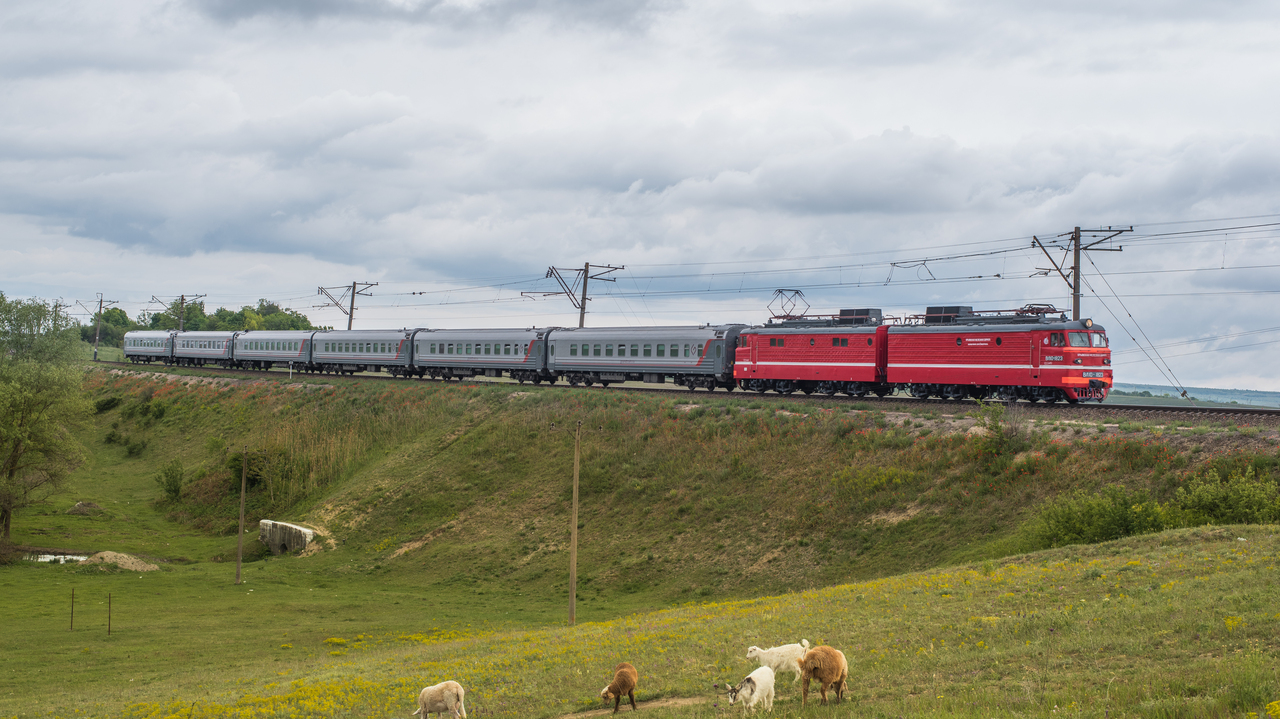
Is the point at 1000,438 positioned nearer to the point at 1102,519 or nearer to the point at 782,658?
the point at 1102,519

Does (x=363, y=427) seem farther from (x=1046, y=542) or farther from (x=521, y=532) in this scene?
(x=1046, y=542)

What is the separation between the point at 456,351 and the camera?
67812 millimetres

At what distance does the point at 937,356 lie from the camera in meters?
39.0

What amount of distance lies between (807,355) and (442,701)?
112 feet

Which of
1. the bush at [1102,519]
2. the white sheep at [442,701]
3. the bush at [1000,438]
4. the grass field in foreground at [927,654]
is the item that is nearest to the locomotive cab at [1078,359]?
the bush at [1000,438]

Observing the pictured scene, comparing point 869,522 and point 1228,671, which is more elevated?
point 1228,671

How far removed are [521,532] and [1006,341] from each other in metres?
24.6

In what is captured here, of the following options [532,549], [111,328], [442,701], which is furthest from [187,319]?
[442,701]

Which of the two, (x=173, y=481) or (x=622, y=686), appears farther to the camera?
(x=173, y=481)

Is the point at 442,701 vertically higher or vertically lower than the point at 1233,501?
lower

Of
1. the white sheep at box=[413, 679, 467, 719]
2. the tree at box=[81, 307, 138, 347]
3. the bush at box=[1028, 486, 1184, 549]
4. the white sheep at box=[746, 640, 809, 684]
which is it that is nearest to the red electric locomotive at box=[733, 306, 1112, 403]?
the bush at box=[1028, 486, 1184, 549]

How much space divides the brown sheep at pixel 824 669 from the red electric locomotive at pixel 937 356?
28.3 m

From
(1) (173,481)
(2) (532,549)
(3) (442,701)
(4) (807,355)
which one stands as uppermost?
(4) (807,355)

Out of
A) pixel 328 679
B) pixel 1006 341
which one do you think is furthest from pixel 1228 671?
pixel 1006 341
